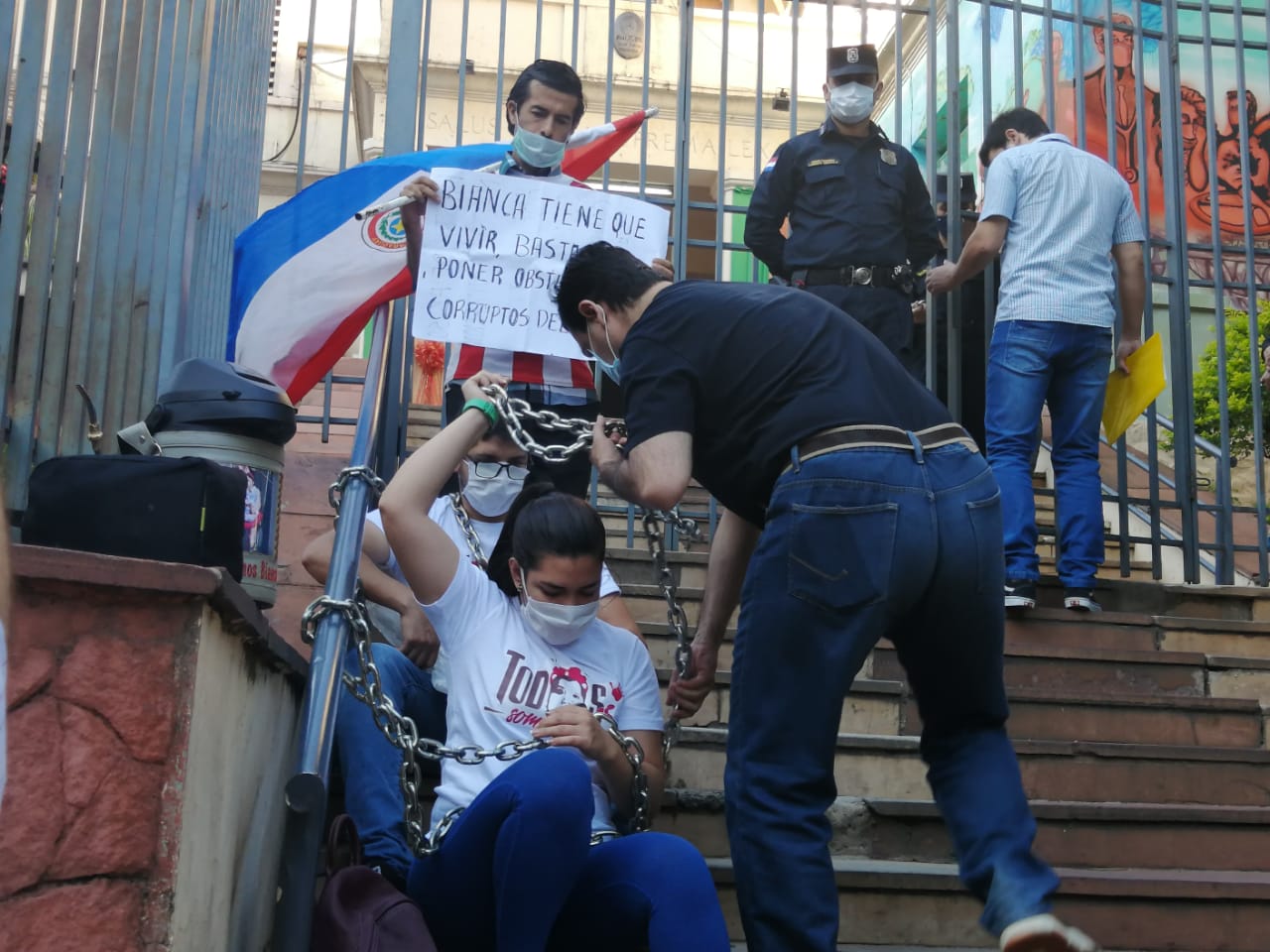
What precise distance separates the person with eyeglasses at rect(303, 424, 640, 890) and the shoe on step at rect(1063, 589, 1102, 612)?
7.07 feet

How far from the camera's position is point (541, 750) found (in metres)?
2.73

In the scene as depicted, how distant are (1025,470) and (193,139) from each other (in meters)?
2.94

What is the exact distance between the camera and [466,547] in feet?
12.7

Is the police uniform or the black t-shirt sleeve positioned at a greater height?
the police uniform

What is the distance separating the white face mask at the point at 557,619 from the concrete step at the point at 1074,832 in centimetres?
69

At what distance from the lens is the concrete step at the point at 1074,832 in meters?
3.65

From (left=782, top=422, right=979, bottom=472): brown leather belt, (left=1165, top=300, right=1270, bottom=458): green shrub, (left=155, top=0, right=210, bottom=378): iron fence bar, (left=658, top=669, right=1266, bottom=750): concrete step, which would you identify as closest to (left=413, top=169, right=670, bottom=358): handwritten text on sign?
(left=155, top=0, right=210, bottom=378): iron fence bar

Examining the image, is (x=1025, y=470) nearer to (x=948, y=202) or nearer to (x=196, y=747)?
(x=948, y=202)

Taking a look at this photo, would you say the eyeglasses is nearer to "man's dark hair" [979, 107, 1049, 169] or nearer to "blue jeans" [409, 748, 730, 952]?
"blue jeans" [409, 748, 730, 952]

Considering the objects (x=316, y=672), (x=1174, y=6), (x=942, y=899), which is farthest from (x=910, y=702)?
(x=1174, y=6)

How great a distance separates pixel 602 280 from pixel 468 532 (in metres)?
1.05

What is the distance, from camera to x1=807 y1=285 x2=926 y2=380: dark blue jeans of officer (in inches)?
207

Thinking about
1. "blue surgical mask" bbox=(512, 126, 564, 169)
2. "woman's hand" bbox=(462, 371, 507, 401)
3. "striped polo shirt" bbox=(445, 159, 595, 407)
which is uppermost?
"blue surgical mask" bbox=(512, 126, 564, 169)

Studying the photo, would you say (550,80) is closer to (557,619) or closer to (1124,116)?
(557,619)
